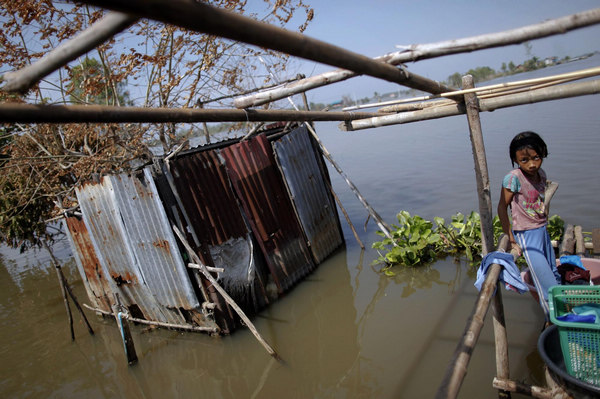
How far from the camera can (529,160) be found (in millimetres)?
3117

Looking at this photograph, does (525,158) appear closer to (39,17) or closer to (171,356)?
(171,356)

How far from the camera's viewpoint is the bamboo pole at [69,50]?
4.81ft

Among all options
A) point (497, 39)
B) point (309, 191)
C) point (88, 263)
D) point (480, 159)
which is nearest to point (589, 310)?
point (480, 159)

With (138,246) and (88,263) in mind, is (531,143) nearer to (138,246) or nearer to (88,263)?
(138,246)

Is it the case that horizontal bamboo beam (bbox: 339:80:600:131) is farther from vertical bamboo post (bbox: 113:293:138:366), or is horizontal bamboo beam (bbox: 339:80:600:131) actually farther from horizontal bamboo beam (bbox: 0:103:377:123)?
vertical bamboo post (bbox: 113:293:138:366)

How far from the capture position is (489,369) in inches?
160

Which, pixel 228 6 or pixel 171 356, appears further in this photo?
pixel 228 6

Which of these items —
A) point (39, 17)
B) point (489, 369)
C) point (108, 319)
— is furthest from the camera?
point (108, 319)

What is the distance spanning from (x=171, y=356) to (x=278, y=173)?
3579 millimetres

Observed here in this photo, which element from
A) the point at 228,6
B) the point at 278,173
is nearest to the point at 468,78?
the point at 278,173

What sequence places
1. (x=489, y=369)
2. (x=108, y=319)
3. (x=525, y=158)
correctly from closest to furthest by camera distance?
1. (x=525, y=158)
2. (x=489, y=369)
3. (x=108, y=319)

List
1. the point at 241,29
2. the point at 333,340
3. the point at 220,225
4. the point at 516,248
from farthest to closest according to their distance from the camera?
the point at 220,225 < the point at 333,340 < the point at 516,248 < the point at 241,29

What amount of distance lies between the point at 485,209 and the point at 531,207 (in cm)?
35

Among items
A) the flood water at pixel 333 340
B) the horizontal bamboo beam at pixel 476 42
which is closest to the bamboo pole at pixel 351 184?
the flood water at pixel 333 340
